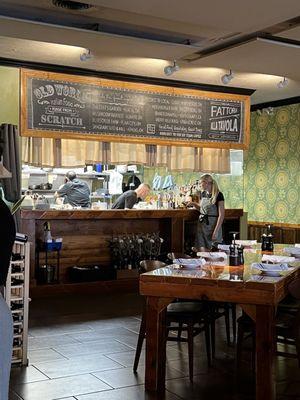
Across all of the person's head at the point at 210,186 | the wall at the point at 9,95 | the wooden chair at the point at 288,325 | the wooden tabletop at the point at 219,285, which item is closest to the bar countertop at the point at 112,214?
the person's head at the point at 210,186

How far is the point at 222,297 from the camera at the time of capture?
13.5 ft

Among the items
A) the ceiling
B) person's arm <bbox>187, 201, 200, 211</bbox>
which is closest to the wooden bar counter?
person's arm <bbox>187, 201, 200, 211</bbox>

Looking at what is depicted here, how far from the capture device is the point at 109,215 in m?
8.38

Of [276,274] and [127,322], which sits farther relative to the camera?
[127,322]

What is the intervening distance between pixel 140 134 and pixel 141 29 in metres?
2.32

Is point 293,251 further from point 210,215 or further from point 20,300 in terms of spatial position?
point 210,215

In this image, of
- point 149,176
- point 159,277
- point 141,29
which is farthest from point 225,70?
point 149,176

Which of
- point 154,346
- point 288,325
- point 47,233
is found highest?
point 47,233

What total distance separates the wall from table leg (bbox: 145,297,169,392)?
160 inches

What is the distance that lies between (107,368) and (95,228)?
3.85 metres

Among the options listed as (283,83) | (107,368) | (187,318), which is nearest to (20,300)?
(107,368)

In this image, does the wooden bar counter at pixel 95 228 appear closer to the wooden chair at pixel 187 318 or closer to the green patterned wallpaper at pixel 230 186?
the green patterned wallpaper at pixel 230 186

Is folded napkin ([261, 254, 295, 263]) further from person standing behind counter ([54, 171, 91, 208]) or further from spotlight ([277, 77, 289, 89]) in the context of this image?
person standing behind counter ([54, 171, 91, 208])

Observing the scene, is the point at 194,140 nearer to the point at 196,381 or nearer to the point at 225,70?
the point at 225,70
